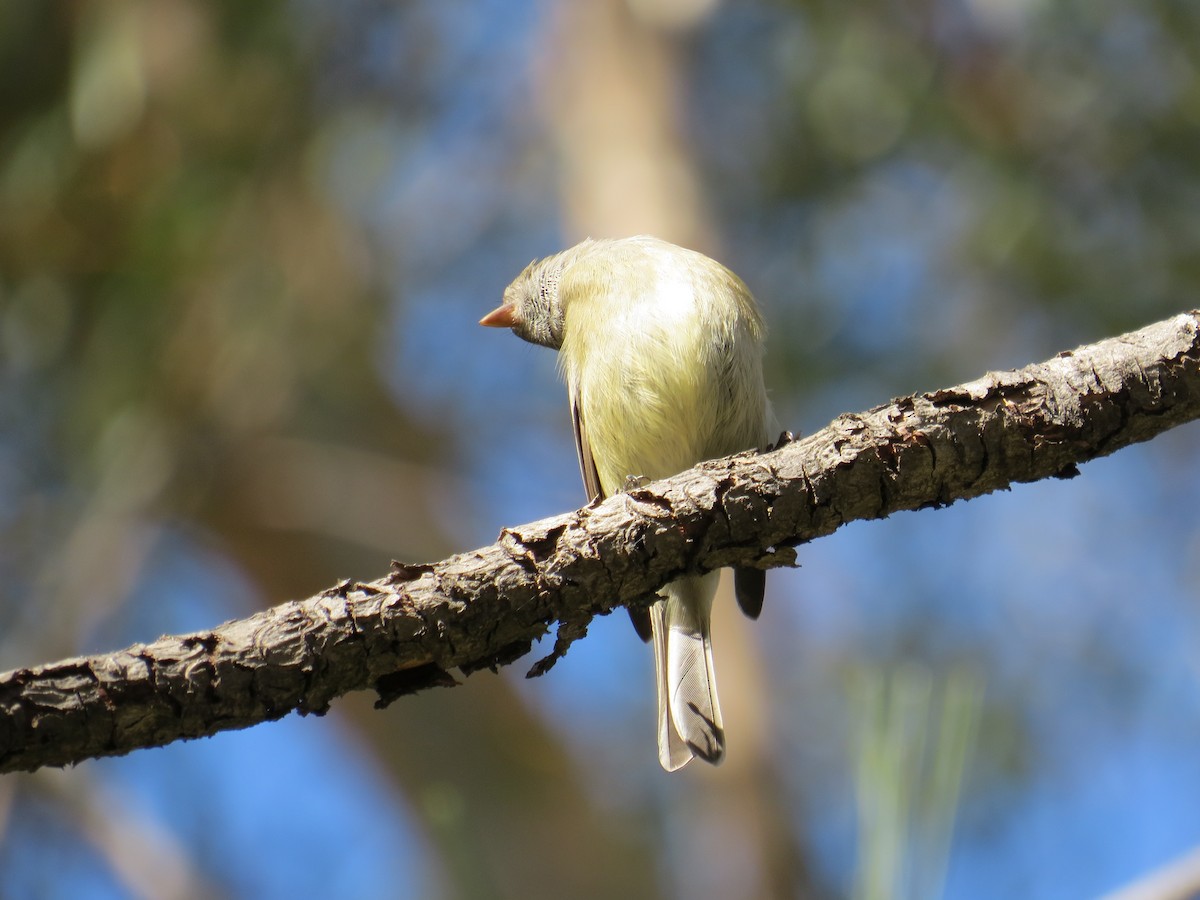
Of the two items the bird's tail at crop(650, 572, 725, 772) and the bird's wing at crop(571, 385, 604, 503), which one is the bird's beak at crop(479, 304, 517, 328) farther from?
the bird's tail at crop(650, 572, 725, 772)

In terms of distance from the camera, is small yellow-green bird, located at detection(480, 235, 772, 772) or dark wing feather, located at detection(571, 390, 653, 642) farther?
dark wing feather, located at detection(571, 390, 653, 642)

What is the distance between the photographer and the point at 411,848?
18.8ft

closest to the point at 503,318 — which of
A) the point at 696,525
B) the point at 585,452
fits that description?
the point at 585,452

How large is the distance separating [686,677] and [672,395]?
0.71 m

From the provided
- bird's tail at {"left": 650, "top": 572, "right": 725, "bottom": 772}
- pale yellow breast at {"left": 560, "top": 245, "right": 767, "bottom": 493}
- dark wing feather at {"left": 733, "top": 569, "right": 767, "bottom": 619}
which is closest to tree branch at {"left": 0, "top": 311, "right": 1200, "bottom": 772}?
bird's tail at {"left": 650, "top": 572, "right": 725, "bottom": 772}

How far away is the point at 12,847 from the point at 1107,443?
16.0 ft

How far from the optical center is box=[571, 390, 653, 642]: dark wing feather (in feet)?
10.3

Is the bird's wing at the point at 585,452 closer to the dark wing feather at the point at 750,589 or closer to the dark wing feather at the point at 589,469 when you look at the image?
the dark wing feather at the point at 589,469

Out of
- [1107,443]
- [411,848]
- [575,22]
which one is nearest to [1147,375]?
[1107,443]

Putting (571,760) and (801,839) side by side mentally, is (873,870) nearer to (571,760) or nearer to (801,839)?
(801,839)

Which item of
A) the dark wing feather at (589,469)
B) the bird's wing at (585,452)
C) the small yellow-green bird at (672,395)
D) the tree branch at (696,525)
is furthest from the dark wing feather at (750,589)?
the tree branch at (696,525)

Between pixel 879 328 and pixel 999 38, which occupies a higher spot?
pixel 999 38

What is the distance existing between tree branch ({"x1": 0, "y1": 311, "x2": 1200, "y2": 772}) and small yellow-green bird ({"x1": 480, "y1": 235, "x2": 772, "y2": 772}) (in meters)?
0.91

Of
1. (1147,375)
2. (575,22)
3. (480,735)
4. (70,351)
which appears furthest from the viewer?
(575,22)
